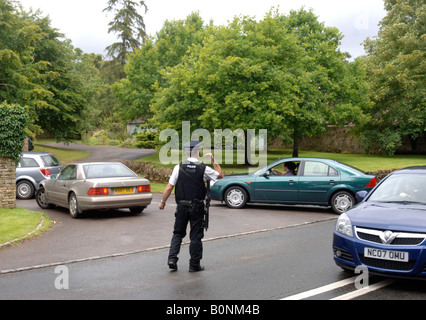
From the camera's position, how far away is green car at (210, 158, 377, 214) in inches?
500

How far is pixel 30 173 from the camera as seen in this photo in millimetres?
16719

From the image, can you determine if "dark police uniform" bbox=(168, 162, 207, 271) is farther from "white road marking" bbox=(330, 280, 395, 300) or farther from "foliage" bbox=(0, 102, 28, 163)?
"foliage" bbox=(0, 102, 28, 163)

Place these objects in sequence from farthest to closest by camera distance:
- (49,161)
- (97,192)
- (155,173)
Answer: (155,173) < (49,161) < (97,192)

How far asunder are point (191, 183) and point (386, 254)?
2794 mm

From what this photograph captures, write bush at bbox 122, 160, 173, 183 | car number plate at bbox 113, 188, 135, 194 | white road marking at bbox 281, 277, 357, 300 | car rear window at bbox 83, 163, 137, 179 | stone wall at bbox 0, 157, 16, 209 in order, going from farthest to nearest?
bush at bbox 122, 160, 173, 183, stone wall at bbox 0, 157, 16, 209, car rear window at bbox 83, 163, 137, 179, car number plate at bbox 113, 188, 135, 194, white road marking at bbox 281, 277, 357, 300

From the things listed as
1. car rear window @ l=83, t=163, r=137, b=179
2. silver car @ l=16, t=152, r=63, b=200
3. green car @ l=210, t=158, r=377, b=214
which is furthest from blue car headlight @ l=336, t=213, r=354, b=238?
silver car @ l=16, t=152, r=63, b=200

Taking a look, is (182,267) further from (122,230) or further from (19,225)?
(19,225)

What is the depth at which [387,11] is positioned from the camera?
45.2m

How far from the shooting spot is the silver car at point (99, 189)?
11.6m

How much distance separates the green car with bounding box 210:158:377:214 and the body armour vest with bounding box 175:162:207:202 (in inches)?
272

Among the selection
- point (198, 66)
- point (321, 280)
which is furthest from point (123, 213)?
point (198, 66)

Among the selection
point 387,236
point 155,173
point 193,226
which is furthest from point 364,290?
point 155,173
